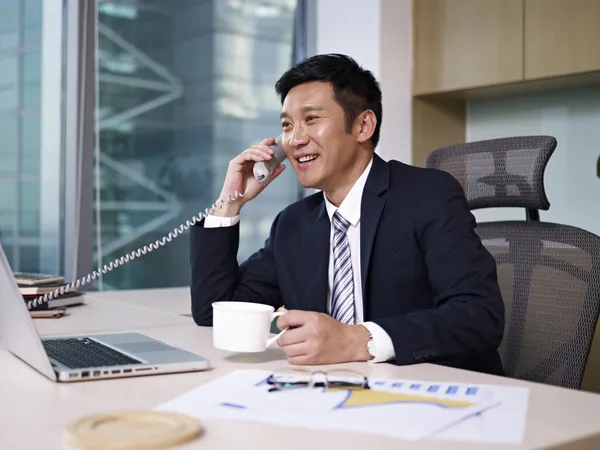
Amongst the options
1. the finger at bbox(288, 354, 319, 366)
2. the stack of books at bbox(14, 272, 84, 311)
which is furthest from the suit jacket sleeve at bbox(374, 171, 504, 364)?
the stack of books at bbox(14, 272, 84, 311)

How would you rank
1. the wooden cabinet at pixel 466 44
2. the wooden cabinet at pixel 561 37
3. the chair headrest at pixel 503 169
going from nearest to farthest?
1. the chair headrest at pixel 503 169
2. the wooden cabinet at pixel 561 37
3. the wooden cabinet at pixel 466 44

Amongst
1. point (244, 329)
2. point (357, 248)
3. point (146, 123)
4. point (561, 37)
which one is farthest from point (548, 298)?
point (146, 123)

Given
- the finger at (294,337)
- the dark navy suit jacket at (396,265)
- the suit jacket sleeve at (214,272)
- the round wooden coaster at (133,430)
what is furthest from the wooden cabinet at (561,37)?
the round wooden coaster at (133,430)

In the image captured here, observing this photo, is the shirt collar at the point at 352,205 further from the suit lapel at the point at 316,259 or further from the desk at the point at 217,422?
the desk at the point at 217,422

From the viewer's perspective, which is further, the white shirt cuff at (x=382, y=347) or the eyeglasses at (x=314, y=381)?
the white shirt cuff at (x=382, y=347)

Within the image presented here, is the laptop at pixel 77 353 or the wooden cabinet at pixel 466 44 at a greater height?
the wooden cabinet at pixel 466 44

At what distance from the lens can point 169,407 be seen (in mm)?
927

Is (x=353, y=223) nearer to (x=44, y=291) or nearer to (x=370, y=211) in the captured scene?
(x=370, y=211)

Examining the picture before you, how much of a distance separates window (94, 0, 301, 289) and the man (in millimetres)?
1524

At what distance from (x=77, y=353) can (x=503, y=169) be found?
1.10 meters

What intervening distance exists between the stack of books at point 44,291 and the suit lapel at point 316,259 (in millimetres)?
663

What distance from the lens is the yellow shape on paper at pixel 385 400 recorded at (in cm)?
93

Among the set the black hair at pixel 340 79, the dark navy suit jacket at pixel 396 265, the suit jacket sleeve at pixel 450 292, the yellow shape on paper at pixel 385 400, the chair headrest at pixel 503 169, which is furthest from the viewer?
the black hair at pixel 340 79

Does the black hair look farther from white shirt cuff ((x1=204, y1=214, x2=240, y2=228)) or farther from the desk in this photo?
the desk
